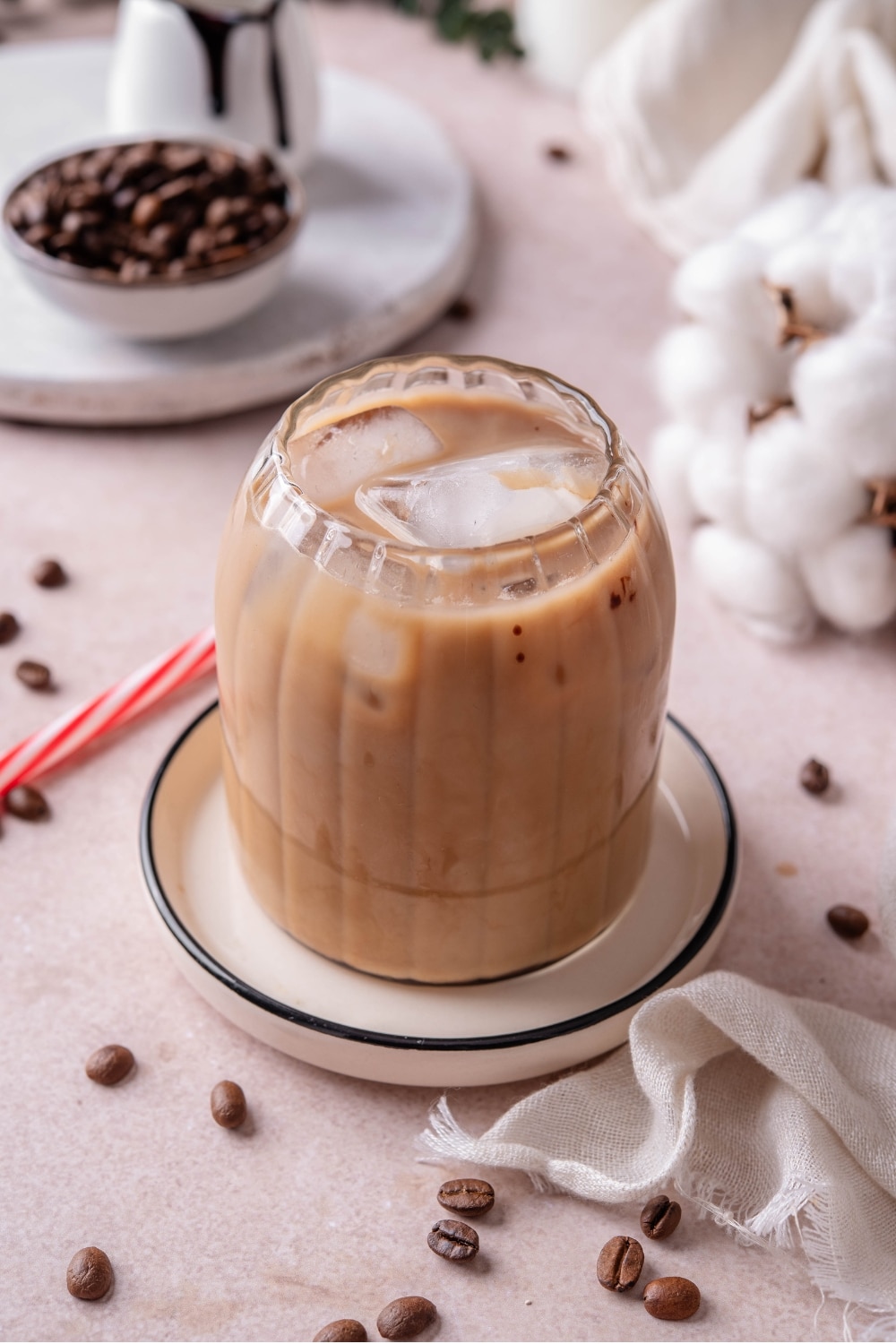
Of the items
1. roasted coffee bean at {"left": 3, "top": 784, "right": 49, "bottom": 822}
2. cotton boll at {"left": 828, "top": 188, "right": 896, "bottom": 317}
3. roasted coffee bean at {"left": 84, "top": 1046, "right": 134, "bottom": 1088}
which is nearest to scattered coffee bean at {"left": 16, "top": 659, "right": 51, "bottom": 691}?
roasted coffee bean at {"left": 3, "top": 784, "right": 49, "bottom": 822}

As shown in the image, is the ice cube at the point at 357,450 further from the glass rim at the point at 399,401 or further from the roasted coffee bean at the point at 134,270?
the roasted coffee bean at the point at 134,270

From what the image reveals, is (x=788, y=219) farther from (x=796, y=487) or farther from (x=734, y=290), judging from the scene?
(x=796, y=487)

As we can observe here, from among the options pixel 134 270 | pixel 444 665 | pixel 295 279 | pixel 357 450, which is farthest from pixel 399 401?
pixel 295 279

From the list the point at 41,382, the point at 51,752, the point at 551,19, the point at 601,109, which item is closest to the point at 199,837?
the point at 51,752

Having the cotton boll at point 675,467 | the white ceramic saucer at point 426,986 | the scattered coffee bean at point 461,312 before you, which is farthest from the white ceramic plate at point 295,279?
the white ceramic saucer at point 426,986

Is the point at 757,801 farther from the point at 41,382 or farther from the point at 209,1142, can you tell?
the point at 41,382
